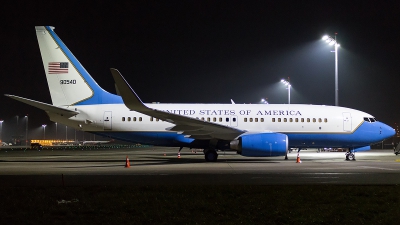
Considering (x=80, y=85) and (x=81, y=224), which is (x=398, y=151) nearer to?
(x=80, y=85)

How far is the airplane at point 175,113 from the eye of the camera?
22.8 metres

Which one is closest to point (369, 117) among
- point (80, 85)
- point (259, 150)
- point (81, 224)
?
point (259, 150)

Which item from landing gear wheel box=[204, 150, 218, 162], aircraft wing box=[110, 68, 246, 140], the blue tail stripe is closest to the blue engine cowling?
aircraft wing box=[110, 68, 246, 140]

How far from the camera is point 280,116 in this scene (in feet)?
77.6

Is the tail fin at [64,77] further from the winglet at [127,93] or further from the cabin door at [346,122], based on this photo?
the cabin door at [346,122]

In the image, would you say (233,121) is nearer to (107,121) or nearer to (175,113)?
(175,113)

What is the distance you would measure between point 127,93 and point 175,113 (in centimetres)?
517

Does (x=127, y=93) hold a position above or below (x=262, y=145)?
above

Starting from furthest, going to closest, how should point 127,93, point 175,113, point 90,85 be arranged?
point 90,85 → point 175,113 → point 127,93

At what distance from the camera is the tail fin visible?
23219 millimetres

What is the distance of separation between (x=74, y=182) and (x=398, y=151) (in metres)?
27.9

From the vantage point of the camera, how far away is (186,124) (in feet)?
67.7

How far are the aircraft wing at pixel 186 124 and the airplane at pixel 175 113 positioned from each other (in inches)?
17.3

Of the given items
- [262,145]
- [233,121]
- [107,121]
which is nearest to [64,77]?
[107,121]
